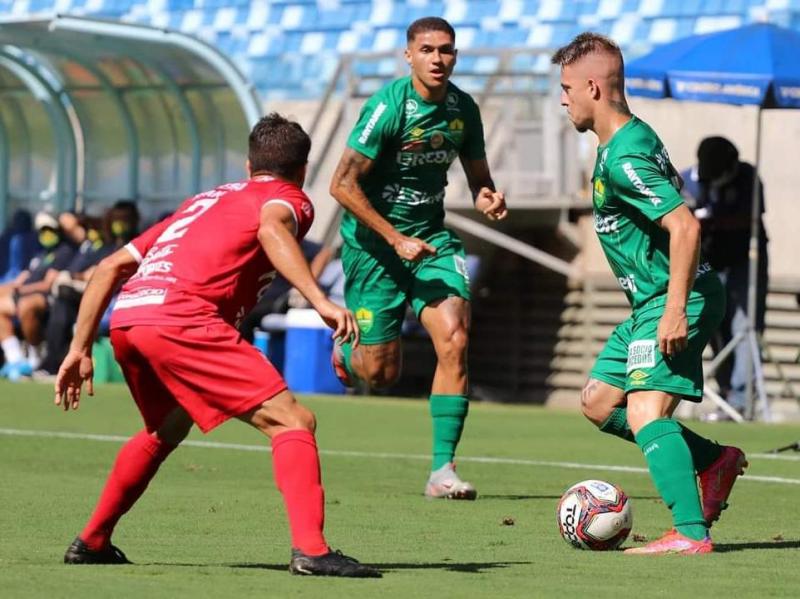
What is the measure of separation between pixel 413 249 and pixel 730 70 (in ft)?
21.8

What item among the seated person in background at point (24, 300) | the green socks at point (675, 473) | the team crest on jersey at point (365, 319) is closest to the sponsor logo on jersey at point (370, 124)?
the team crest on jersey at point (365, 319)

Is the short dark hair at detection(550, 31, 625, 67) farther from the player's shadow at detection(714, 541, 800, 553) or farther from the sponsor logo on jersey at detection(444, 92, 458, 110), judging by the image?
the sponsor logo on jersey at detection(444, 92, 458, 110)

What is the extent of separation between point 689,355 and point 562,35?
1636 centimetres

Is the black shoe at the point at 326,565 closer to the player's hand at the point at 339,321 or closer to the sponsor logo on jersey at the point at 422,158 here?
the player's hand at the point at 339,321

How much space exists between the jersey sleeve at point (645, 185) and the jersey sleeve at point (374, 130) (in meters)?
2.82

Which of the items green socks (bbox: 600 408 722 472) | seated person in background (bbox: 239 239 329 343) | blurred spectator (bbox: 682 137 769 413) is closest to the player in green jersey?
green socks (bbox: 600 408 722 472)

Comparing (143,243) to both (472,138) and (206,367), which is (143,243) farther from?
(472,138)

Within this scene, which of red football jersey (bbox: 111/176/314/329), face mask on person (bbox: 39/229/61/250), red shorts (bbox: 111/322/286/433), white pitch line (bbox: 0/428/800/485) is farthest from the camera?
face mask on person (bbox: 39/229/61/250)

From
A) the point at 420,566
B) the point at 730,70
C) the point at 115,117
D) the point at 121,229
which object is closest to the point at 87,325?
the point at 420,566

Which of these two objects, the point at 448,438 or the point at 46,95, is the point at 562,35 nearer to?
the point at 46,95

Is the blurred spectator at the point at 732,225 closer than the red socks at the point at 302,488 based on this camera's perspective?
No

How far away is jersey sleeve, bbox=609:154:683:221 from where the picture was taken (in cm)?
668

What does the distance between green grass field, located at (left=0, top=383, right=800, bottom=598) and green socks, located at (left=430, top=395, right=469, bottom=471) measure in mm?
261

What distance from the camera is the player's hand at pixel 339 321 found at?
19.2 ft
